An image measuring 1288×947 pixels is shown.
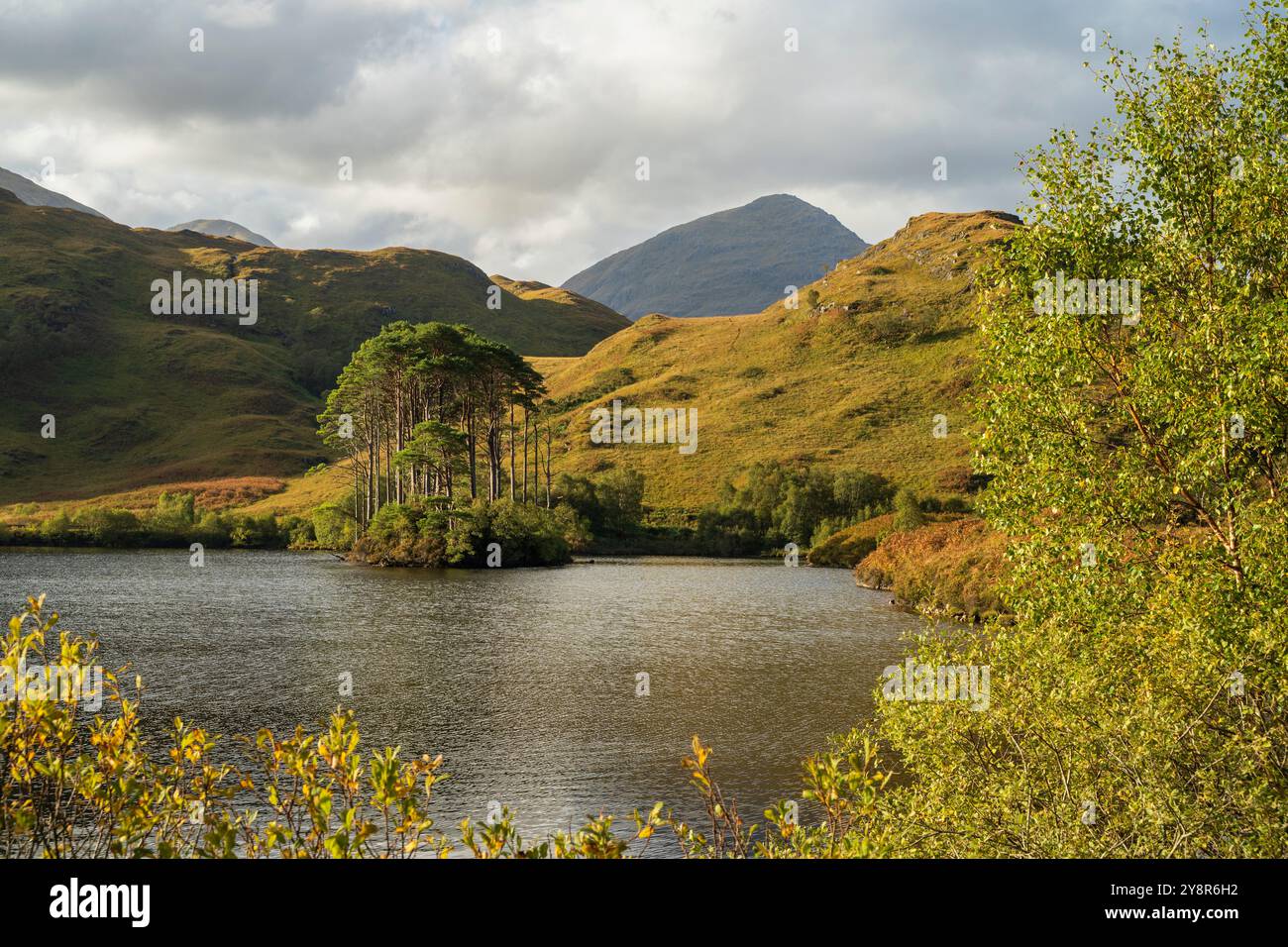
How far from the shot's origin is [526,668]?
3466cm

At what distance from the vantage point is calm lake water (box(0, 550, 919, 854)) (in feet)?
69.9

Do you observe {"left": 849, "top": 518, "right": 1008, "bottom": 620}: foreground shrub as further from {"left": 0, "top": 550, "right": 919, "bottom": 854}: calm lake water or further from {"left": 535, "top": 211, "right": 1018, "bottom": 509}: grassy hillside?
{"left": 535, "top": 211, "right": 1018, "bottom": 509}: grassy hillside

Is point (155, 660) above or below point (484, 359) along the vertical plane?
below

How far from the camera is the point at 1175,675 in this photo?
43.0 feet

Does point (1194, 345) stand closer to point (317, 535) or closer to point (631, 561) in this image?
point (631, 561)

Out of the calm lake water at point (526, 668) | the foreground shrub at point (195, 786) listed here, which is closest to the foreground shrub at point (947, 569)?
the calm lake water at point (526, 668)

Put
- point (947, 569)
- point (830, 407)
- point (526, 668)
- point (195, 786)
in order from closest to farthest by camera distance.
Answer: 1. point (195, 786)
2. point (526, 668)
3. point (947, 569)
4. point (830, 407)

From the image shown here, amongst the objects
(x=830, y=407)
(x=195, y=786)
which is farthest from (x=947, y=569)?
(x=830, y=407)

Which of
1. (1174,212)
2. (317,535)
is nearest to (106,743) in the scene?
(1174,212)

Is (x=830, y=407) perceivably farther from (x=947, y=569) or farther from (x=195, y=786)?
(x=195, y=786)

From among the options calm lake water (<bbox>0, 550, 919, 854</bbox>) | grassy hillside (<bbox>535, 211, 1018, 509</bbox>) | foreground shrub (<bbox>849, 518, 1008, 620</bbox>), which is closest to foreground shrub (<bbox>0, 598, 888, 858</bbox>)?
calm lake water (<bbox>0, 550, 919, 854</bbox>)

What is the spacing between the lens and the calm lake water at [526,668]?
21.3 m

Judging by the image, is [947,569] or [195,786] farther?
[947,569]
